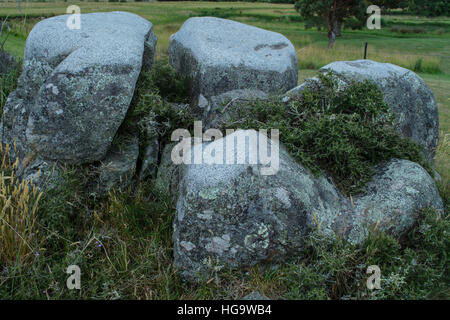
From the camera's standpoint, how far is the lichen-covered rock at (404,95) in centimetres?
555

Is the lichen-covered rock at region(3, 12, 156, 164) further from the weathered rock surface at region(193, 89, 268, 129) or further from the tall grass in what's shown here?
the weathered rock surface at region(193, 89, 268, 129)

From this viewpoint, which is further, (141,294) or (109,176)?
(109,176)

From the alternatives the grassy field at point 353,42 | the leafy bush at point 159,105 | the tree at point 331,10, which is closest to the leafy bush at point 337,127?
the leafy bush at point 159,105

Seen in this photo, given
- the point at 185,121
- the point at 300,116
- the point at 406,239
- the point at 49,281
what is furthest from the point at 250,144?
the point at 49,281

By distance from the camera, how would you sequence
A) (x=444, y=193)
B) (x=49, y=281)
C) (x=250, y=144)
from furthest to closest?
1. (x=444, y=193)
2. (x=250, y=144)
3. (x=49, y=281)

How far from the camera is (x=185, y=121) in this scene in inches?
220

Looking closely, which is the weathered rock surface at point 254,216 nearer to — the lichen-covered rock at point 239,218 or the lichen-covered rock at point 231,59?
the lichen-covered rock at point 239,218

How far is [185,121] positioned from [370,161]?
2451 mm

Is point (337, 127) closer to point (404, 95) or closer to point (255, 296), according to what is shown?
point (404, 95)

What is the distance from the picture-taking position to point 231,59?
19.9ft

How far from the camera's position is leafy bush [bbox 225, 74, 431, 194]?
4566mm

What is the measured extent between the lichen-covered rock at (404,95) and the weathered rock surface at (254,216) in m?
1.80

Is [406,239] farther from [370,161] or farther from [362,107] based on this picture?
[362,107]

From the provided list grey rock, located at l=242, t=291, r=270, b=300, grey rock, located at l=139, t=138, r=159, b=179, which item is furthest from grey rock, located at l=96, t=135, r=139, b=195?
grey rock, located at l=242, t=291, r=270, b=300
